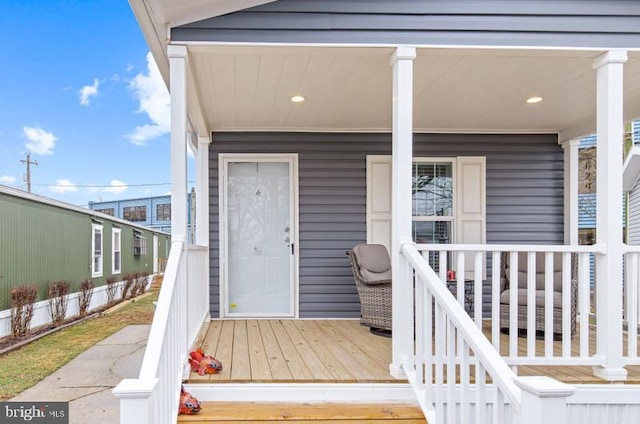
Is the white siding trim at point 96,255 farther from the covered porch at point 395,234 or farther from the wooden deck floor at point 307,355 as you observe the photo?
the wooden deck floor at point 307,355

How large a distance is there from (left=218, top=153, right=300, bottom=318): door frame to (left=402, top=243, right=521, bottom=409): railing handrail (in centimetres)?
288

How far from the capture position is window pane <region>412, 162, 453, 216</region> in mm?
5703

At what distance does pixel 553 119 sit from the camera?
17.2ft

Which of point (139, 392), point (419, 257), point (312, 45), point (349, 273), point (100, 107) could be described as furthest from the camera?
point (100, 107)

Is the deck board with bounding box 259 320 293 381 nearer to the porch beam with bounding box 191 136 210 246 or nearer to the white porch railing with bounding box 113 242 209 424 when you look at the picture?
the white porch railing with bounding box 113 242 209 424

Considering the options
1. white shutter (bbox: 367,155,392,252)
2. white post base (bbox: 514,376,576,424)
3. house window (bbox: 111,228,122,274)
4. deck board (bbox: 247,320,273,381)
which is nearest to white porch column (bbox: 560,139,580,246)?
white shutter (bbox: 367,155,392,252)

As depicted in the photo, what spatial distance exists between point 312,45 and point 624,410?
2.97 meters

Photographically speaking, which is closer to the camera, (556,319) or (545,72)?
(545,72)

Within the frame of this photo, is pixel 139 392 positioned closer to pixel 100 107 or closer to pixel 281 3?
pixel 281 3

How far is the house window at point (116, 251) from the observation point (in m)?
13.0

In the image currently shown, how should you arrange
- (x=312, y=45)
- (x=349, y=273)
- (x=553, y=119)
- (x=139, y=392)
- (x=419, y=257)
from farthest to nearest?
1. (x=349, y=273)
2. (x=553, y=119)
3. (x=312, y=45)
4. (x=419, y=257)
5. (x=139, y=392)

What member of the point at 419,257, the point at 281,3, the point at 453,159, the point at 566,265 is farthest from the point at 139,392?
the point at 453,159

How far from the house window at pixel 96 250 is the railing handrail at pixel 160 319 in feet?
31.6

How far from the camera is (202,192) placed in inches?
211
